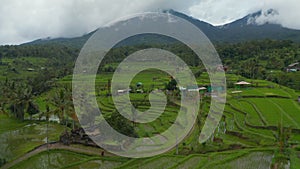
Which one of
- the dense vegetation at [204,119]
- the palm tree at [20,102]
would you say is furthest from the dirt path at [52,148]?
the palm tree at [20,102]

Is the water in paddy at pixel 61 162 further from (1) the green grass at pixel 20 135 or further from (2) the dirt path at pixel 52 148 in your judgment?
(1) the green grass at pixel 20 135

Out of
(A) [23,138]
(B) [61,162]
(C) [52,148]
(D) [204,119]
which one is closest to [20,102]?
(A) [23,138]

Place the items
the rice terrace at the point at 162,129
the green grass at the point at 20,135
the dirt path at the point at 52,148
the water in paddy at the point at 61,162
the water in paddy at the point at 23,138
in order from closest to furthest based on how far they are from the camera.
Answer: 1. the rice terrace at the point at 162,129
2. the water in paddy at the point at 61,162
3. the dirt path at the point at 52,148
4. the water in paddy at the point at 23,138
5. the green grass at the point at 20,135

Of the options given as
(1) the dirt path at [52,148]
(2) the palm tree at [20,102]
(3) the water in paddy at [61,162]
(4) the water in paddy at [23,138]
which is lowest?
(3) the water in paddy at [61,162]

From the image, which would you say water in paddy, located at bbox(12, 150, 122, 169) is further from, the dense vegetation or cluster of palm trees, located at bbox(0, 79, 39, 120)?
cluster of palm trees, located at bbox(0, 79, 39, 120)

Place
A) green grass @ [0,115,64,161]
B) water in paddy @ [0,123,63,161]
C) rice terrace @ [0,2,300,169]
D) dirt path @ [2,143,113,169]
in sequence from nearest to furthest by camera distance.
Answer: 1. rice terrace @ [0,2,300,169]
2. dirt path @ [2,143,113,169]
3. water in paddy @ [0,123,63,161]
4. green grass @ [0,115,64,161]

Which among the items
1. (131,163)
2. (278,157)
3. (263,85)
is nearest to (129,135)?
(131,163)

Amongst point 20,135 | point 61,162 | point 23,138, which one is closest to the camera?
point 61,162

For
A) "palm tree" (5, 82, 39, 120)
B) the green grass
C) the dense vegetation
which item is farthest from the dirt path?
"palm tree" (5, 82, 39, 120)

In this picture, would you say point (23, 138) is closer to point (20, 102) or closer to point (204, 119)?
point (20, 102)

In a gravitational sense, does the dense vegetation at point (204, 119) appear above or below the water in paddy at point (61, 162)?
above

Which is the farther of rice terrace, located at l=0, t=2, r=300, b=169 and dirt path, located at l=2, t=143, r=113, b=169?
dirt path, located at l=2, t=143, r=113, b=169

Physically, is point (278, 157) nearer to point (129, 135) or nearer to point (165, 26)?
point (129, 135)
